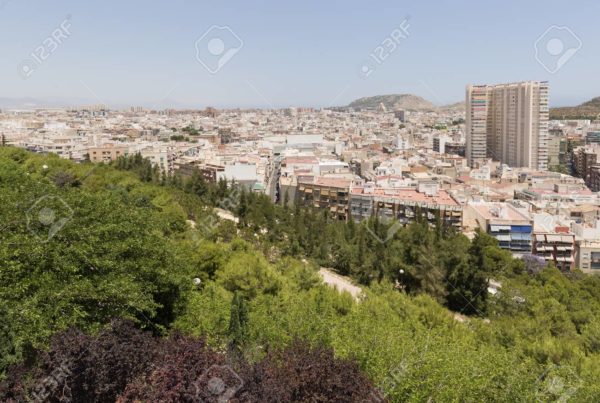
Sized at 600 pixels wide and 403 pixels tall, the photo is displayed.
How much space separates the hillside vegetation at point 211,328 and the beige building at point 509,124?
32.2 meters

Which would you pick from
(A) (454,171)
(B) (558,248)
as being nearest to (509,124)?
(A) (454,171)

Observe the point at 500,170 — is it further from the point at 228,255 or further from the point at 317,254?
the point at 228,255

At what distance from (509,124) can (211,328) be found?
4119cm

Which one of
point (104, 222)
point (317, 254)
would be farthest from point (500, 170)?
point (104, 222)

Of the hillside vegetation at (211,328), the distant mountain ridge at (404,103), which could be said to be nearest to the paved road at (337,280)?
the hillside vegetation at (211,328)

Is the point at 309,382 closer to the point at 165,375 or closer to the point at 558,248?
the point at 165,375

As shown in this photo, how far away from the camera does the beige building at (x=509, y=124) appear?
39312 mm

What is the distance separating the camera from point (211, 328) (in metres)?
6.04

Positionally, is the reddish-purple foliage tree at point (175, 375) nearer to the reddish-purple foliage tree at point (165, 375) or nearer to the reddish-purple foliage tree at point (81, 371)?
the reddish-purple foliage tree at point (165, 375)

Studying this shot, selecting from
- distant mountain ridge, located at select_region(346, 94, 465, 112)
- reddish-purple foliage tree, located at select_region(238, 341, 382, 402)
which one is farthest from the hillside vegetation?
distant mountain ridge, located at select_region(346, 94, 465, 112)

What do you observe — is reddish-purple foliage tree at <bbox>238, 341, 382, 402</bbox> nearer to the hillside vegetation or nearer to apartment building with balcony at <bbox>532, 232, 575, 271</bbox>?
the hillside vegetation

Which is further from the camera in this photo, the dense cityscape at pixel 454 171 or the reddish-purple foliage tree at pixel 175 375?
the dense cityscape at pixel 454 171

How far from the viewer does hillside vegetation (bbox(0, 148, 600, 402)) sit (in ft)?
13.3

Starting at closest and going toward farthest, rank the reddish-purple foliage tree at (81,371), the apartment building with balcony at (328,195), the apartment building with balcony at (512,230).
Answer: the reddish-purple foliage tree at (81,371)
the apartment building with balcony at (512,230)
the apartment building with balcony at (328,195)
